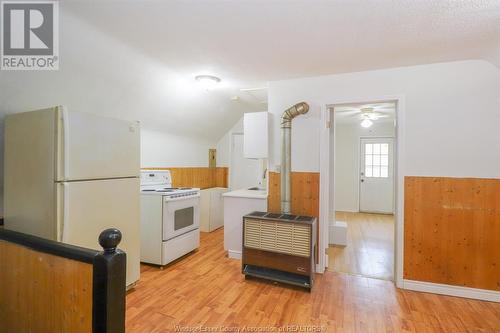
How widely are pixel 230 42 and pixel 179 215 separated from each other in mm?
2187

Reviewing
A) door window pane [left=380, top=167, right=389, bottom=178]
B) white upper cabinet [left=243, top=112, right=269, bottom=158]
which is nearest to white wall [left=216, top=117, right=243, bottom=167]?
white upper cabinet [left=243, top=112, right=269, bottom=158]

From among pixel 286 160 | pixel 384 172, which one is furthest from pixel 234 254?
pixel 384 172

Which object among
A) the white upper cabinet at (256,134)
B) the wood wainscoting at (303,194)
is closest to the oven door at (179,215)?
the white upper cabinet at (256,134)

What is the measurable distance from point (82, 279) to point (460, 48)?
11.0ft

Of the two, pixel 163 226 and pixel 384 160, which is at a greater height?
pixel 384 160

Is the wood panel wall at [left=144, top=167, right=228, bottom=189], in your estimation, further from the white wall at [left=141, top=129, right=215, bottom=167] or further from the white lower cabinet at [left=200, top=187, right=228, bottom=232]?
the white lower cabinet at [left=200, top=187, right=228, bottom=232]

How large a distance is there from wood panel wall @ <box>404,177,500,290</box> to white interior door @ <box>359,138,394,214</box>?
3912 millimetres

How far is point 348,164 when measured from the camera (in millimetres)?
6602

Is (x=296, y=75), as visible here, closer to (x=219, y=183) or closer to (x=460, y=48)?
(x=460, y=48)

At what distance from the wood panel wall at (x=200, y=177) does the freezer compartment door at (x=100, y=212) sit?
1.81 meters

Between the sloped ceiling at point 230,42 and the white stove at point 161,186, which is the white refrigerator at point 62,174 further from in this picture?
the white stove at point 161,186

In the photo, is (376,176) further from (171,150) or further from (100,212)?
(100,212)

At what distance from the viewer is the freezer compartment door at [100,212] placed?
5.97 ft

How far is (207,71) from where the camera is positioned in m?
2.82
